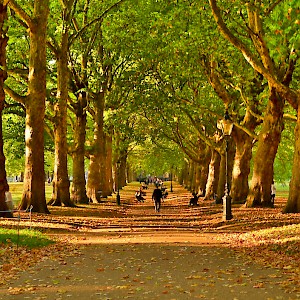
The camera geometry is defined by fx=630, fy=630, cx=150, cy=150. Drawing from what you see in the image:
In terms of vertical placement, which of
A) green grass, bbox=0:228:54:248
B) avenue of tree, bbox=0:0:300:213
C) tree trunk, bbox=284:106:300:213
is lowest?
green grass, bbox=0:228:54:248

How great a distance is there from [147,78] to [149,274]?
32315 mm

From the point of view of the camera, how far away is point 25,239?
16.4 metres

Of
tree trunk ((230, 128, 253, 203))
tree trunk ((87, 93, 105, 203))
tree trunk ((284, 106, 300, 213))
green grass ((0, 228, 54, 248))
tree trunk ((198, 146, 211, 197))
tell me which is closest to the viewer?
green grass ((0, 228, 54, 248))

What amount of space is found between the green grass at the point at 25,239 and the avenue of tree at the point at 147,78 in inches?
202

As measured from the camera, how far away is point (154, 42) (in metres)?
31.9

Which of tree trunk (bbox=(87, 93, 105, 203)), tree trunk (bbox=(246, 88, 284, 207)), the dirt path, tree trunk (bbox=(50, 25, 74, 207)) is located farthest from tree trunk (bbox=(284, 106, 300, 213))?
tree trunk (bbox=(87, 93, 105, 203))

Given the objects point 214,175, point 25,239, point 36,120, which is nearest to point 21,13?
point 36,120

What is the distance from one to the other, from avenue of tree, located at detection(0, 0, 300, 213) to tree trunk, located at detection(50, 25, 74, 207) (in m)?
0.05

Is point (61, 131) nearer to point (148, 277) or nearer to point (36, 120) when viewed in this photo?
point (36, 120)

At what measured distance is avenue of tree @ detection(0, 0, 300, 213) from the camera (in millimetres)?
23641

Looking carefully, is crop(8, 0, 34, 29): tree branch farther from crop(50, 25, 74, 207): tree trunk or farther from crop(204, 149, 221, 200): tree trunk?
crop(204, 149, 221, 200): tree trunk

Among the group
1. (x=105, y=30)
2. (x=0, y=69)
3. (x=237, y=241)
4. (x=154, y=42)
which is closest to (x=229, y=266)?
(x=237, y=241)

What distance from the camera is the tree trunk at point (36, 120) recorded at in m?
25.2

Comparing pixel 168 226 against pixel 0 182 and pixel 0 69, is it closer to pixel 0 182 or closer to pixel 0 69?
pixel 0 182
